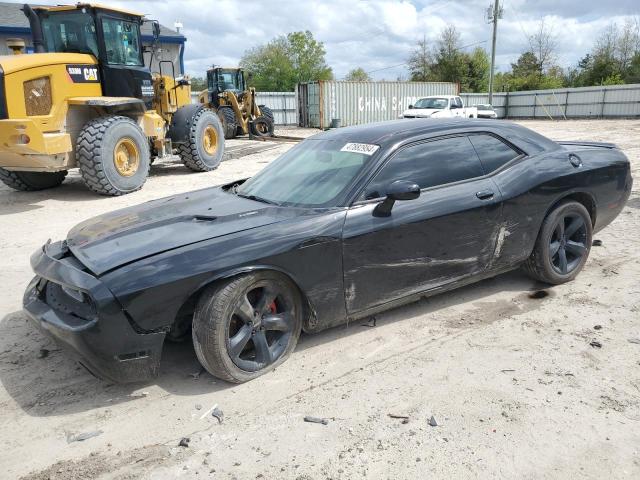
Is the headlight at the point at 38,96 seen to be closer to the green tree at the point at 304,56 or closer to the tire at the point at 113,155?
the tire at the point at 113,155

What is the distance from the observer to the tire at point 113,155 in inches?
331

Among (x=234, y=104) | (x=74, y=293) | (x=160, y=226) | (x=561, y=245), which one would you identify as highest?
(x=234, y=104)

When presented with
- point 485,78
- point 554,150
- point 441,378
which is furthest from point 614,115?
point 441,378

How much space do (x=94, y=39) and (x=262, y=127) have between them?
12059mm

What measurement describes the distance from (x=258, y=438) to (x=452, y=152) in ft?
8.12

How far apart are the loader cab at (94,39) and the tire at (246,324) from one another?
286 inches

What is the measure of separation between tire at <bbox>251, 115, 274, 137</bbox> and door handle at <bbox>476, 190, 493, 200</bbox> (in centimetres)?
1757

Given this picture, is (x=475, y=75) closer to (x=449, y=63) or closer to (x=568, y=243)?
(x=449, y=63)

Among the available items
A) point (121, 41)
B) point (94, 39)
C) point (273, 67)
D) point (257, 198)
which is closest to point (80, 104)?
point (94, 39)

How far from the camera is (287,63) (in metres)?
73.7

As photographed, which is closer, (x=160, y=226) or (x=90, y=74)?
(x=160, y=226)

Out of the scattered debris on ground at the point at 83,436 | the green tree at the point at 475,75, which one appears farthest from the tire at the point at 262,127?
the green tree at the point at 475,75

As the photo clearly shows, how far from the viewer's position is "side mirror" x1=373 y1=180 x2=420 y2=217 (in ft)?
10.7

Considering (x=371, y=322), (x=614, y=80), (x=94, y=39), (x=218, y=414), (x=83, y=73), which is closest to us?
(x=218, y=414)
